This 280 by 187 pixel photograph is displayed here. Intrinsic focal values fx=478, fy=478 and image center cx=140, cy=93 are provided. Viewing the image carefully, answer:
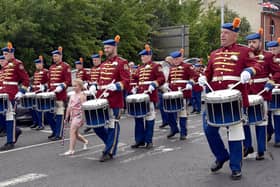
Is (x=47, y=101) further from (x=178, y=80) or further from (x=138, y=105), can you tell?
(x=178, y=80)

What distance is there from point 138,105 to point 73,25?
11.7m

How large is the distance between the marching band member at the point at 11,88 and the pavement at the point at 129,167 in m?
0.28

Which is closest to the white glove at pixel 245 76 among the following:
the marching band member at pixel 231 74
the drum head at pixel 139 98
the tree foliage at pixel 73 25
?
the marching band member at pixel 231 74

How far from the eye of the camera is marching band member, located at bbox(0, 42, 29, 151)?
9844 millimetres

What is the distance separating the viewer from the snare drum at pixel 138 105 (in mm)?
9391

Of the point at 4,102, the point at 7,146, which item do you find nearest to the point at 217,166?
the point at 7,146

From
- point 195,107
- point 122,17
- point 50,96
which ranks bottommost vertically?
point 195,107

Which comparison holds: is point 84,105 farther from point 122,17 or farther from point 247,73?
point 122,17

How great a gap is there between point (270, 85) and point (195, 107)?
9.32m

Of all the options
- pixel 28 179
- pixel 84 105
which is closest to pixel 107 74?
pixel 84 105

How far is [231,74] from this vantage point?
22.7 ft

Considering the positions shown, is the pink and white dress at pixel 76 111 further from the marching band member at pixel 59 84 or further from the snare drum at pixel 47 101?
the snare drum at pixel 47 101

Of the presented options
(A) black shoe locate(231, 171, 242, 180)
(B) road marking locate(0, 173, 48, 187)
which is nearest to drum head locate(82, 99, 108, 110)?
(B) road marking locate(0, 173, 48, 187)

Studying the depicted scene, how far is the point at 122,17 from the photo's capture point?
78.4 feet
